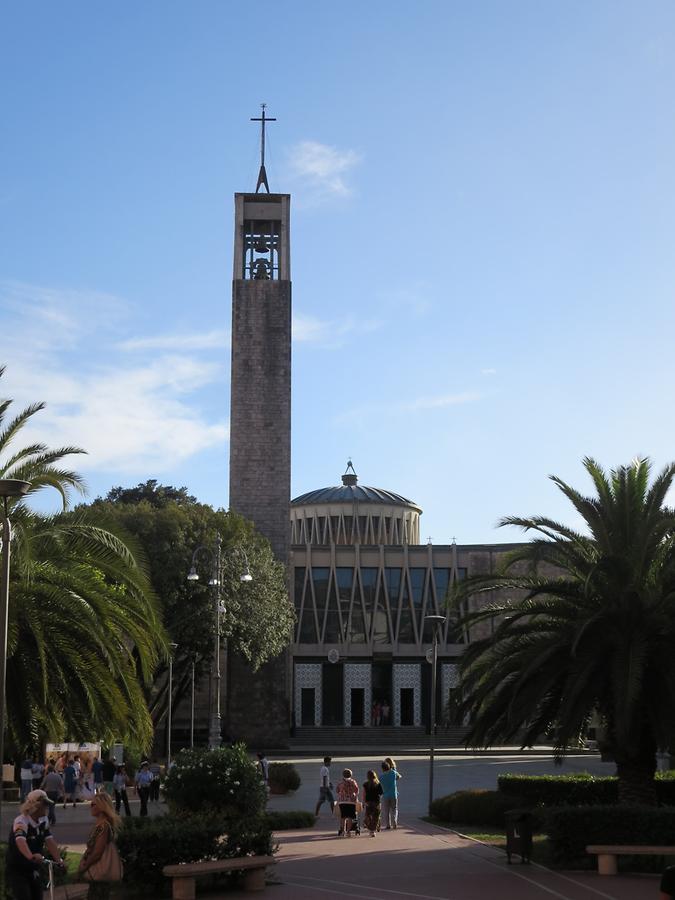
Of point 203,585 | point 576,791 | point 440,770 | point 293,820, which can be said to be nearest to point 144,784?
point 293,820

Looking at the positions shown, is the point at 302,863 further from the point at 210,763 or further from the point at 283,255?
the point at 283,255

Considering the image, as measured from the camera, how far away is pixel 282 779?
32062 mm

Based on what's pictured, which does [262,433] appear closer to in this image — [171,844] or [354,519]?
[354,519]

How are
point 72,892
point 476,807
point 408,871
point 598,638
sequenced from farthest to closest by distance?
point 476,807 < point 598,638 < point 408,871 < point 72,892

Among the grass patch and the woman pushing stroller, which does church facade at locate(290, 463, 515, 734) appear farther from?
the woman pushing stroller

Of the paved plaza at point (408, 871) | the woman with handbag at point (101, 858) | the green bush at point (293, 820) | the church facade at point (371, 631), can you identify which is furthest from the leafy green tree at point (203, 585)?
the woman with handbag at point (101, 858)

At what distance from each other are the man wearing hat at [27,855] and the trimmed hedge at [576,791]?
1280cm

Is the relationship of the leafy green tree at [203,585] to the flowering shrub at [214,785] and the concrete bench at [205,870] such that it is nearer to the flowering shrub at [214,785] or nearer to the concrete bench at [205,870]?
the flowering shrub at [214,785]

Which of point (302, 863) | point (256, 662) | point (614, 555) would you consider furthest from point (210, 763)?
point (256, 662)

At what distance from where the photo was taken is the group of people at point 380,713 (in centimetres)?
6450

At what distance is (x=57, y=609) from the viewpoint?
1930 centimetres

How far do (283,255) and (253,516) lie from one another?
1363 cm

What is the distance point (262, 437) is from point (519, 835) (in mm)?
40651

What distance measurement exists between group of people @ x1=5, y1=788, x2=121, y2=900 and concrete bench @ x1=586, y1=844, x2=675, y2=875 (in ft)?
24.2
